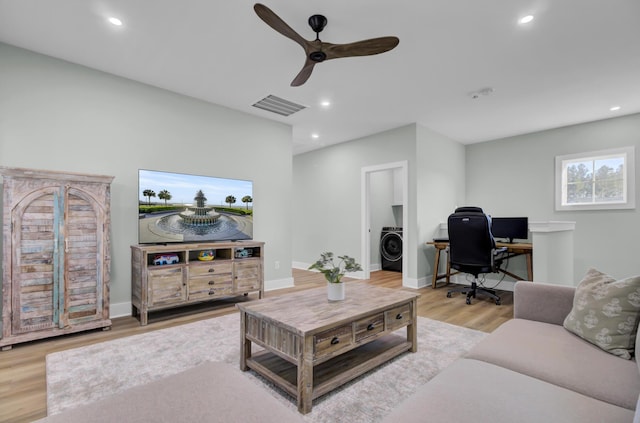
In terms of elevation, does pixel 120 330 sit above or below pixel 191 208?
below

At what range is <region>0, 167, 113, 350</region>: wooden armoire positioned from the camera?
2.56 metres

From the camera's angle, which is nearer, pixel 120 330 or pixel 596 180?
pixel 120 330

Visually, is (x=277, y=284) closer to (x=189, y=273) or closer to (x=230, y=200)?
(x=230, y=200)

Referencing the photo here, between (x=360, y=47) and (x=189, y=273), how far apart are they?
9.27 ft

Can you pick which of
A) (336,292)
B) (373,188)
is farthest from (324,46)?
(373,188)

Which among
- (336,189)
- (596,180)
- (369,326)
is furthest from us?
(336,189)

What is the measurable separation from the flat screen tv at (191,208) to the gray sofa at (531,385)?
10.8ft

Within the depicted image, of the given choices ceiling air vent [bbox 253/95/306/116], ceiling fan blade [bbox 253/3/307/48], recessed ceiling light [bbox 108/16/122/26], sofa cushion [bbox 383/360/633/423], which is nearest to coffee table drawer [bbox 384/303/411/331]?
sofa cushion [bbox 383/360/633/423]

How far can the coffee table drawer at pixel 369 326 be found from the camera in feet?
6.72

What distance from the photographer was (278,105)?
168 inches

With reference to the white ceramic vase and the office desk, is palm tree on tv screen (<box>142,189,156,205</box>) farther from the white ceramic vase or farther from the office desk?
the office desk

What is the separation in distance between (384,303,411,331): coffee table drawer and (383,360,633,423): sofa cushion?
39.3 inches

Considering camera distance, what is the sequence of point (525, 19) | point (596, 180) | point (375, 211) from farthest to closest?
point (375, 211)
point (596, 180)
point (525, 19)

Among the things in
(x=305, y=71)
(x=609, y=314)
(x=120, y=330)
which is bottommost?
(x=120, y=330)
